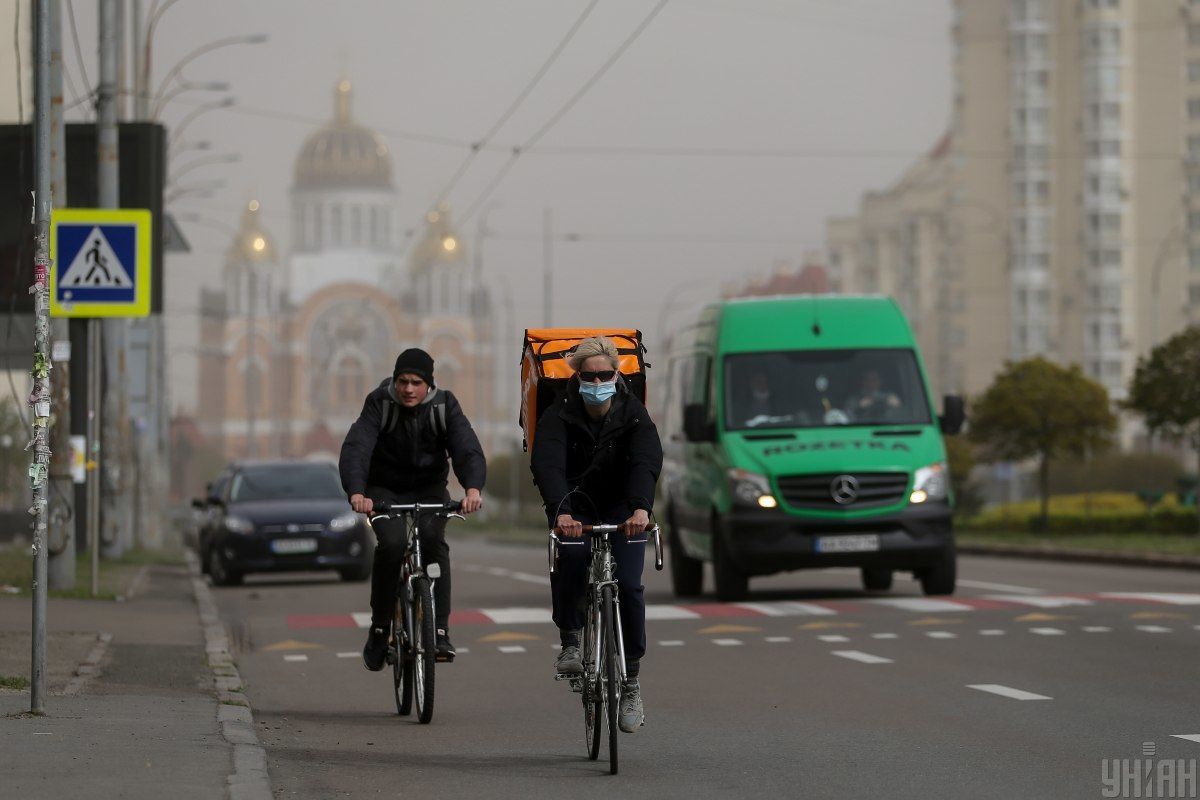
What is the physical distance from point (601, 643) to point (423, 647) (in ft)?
6.10

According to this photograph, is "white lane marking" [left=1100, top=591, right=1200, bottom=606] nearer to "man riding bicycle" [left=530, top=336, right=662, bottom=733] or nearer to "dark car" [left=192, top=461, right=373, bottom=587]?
"dark car" [left=192, top=461, right=373, bottom=587]

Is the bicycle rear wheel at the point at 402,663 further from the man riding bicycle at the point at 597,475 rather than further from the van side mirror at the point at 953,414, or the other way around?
the van side mirror at the point at 953,414

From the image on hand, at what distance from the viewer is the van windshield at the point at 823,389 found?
20094mm

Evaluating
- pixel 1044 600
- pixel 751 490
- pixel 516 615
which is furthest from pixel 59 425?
pixel 1044 600

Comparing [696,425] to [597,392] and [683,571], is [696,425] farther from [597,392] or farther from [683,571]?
[597,392]

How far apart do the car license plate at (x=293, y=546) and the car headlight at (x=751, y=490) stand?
7.90 metres

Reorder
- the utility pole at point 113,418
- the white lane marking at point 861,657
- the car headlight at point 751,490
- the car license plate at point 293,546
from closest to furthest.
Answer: the white lane marking at point 861,657
the car headlight at point 751,490
the car license plate at point 293,546
the utility pole at point 113,418

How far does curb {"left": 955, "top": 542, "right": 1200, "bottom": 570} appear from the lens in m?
27.1

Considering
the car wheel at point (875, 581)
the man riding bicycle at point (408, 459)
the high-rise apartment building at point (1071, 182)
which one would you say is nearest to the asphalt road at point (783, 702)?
the man riding bicycle at point (408, 459)

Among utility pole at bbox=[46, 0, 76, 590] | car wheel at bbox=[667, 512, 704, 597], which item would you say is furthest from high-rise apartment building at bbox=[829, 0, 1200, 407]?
utility pole at bbox=[46, 0, 76, 590]

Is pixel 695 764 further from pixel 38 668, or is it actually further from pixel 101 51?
pixel 101 51

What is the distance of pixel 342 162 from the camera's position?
182500 mm

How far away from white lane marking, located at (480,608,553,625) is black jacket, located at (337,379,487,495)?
7.18 metres

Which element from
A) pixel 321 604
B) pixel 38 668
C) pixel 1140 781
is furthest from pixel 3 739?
pixel 321 604
